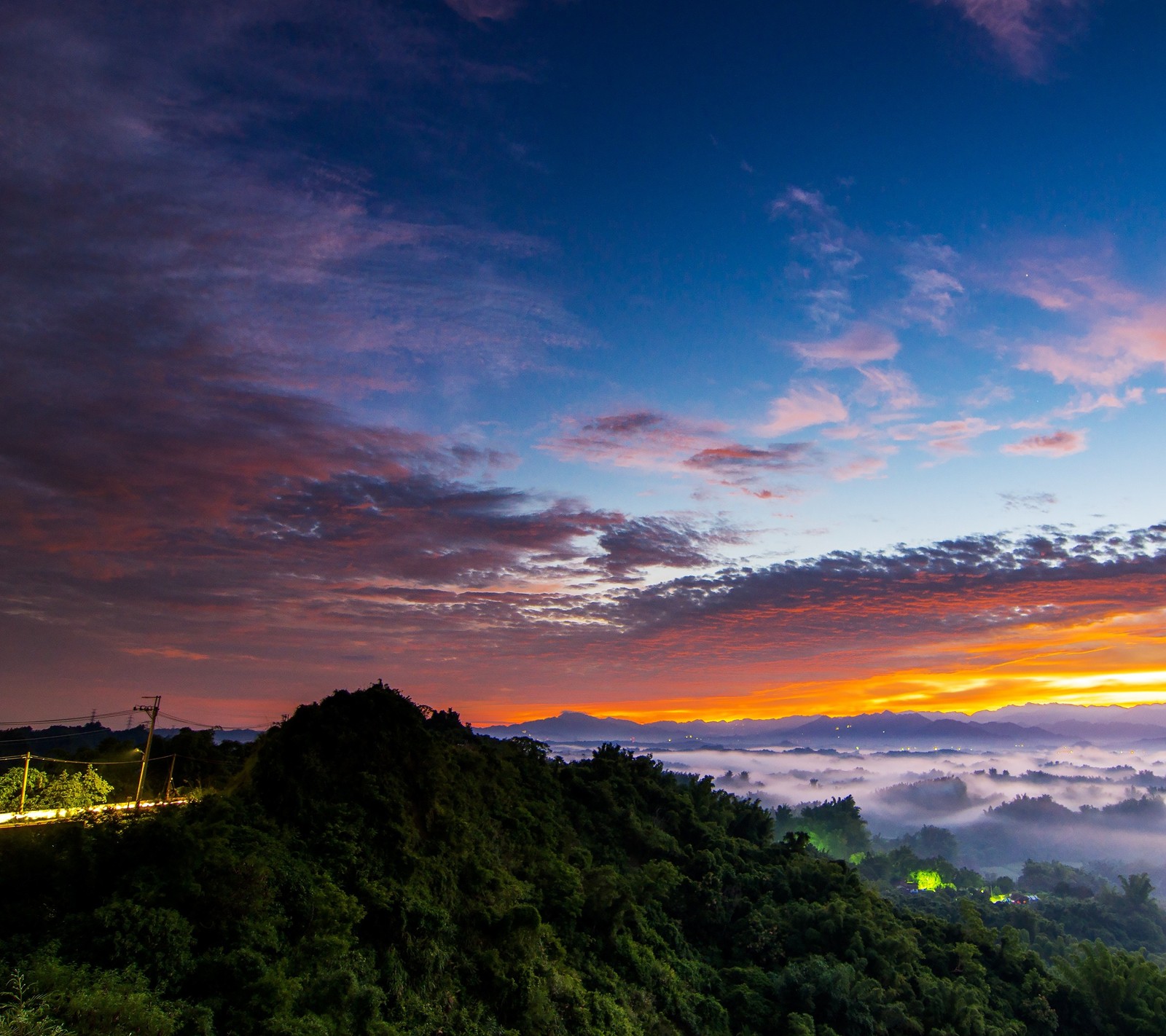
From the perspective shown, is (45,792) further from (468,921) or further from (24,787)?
(468,921)

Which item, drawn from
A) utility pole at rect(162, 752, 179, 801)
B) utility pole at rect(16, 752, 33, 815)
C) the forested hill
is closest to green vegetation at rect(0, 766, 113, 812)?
utility pole at rect(16, 752, 33, 815)

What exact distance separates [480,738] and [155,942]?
34.3 m

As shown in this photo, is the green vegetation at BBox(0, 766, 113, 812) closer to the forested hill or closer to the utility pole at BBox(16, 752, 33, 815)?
the utility pole at BBox(16, 752, 33, 815)

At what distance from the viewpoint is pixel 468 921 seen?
26.6 metres

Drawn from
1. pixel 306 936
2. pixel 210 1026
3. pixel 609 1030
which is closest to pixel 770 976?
pixel 609 1030

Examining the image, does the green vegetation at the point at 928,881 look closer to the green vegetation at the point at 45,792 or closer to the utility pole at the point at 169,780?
the utility pole at the point at 169,780

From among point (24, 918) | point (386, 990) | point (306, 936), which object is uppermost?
point (24, 918)

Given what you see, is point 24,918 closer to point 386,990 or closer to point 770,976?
point 386,990

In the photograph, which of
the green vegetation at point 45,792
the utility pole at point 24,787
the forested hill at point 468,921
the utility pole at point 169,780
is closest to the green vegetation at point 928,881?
the forested hill at point 468,921

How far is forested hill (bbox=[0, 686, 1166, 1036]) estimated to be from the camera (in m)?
17.5

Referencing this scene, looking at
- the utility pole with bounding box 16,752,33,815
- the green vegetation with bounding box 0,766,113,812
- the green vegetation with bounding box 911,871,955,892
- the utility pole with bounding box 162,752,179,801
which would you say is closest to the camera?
the utility pole with bounding box 16,752,33,815

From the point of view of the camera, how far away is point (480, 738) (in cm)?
5128

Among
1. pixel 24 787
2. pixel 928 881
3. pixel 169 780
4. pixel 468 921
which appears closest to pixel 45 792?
pixel 24 787

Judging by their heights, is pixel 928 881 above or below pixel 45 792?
below
